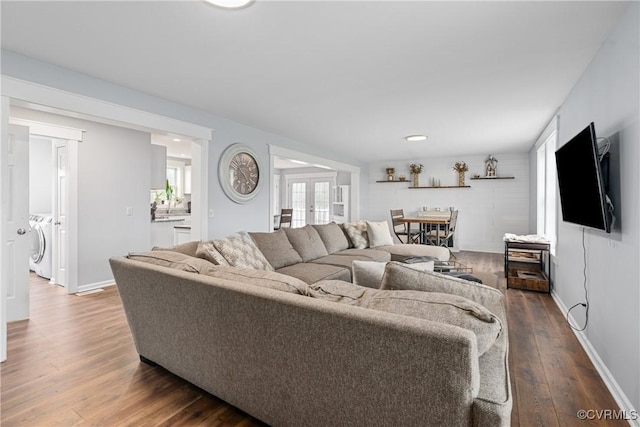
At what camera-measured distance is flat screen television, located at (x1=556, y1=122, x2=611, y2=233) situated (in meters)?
1.99

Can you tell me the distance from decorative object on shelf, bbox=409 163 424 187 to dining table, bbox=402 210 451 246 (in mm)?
781

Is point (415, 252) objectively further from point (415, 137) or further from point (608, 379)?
point (608, 379)

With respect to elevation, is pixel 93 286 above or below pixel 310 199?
below

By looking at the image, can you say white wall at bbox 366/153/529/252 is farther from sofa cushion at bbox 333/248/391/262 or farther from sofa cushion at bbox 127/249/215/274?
sofa cushion at bbox 127/249/215/274

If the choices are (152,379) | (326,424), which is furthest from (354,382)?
(152,379)

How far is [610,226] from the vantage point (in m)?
1.98

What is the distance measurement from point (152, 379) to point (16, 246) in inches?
97.3

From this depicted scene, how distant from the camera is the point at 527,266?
505cm

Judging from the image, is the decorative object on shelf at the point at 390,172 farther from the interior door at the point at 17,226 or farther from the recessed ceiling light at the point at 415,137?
the interior door at the point at 17,226

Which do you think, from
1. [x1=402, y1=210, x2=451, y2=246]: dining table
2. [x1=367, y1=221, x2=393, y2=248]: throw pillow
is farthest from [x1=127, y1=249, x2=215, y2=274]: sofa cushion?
[x1=402, y1=210, x2=451, y2=246]: dining table

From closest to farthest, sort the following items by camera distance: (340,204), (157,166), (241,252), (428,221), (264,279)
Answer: (264,279) → (241,252) → (157,166) → (428,221) → (340,204)

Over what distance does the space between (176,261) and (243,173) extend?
2649 mm

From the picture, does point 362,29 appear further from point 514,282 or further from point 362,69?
point 514,282

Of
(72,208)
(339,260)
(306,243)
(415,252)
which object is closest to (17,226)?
(72,208)
